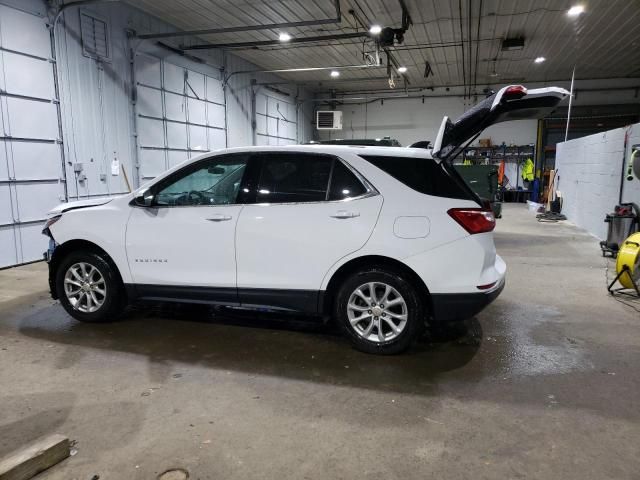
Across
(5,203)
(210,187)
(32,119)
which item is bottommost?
(5,203)

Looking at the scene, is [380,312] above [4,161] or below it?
below

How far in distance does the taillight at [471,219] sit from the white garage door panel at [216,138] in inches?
409

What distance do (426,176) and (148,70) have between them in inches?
341

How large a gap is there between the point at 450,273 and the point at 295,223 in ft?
4.03

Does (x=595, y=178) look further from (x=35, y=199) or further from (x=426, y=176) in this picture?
(x=35, y=199)

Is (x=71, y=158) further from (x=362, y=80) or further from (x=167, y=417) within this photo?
(x=362, y=80)

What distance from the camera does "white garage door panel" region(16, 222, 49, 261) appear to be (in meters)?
7.43

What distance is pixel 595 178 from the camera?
400 inches

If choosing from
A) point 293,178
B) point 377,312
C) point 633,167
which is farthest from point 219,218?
point 633,167

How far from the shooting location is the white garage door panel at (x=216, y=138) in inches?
496

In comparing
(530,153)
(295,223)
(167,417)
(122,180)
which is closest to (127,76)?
(122,180)

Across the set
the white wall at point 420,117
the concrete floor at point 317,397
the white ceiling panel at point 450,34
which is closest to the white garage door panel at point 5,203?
the concrete floor at point 317,397

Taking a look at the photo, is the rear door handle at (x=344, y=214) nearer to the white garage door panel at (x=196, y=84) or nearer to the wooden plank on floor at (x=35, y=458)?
the wooden plank on floor at (x=35, y=458)

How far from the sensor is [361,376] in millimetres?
3250
